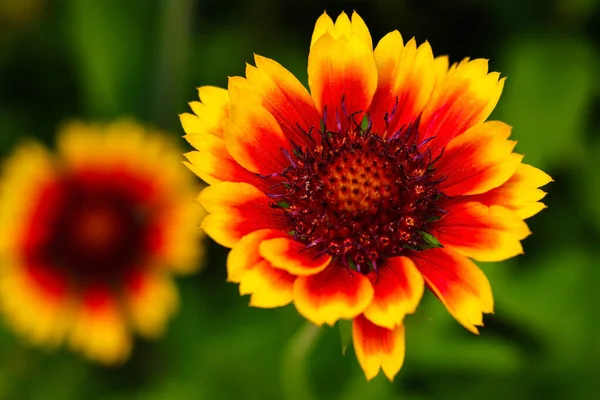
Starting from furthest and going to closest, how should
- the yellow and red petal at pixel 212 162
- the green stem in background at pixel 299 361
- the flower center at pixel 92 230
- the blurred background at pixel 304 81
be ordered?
the flower center at pixel 92 230
the blurred background at pixel 304 81
the green stem in background at pixel 299 361
the yellow and red petal at pixel 212 162

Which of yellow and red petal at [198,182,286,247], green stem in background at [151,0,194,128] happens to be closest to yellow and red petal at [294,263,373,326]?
yellow and red petal at [198,182,286,247]

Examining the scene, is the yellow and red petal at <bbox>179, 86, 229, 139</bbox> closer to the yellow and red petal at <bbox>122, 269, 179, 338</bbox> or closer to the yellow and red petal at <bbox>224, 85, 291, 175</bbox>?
the yellow and red petal at <bbox>224, 85, 291, 175</bbox>

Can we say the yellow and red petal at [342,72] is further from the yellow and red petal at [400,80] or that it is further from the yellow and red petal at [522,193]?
the yellow and red petal at [522,193]

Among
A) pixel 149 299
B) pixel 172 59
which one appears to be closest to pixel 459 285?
pixel 149 299

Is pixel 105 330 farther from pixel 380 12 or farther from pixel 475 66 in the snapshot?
pixel 475 66

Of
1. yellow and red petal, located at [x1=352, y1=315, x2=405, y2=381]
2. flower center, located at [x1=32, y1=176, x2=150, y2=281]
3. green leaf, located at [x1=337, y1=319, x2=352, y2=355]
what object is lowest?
yellow and red petal, located at [x1=352, y1=315, x2=405, y2=381]

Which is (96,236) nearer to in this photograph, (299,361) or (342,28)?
(299,361)

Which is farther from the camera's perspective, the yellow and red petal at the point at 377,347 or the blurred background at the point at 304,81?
the blurred background at the point at 304,81

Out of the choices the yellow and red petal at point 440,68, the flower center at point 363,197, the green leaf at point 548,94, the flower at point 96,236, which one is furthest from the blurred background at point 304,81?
the yellow and red petal at point 440,68
